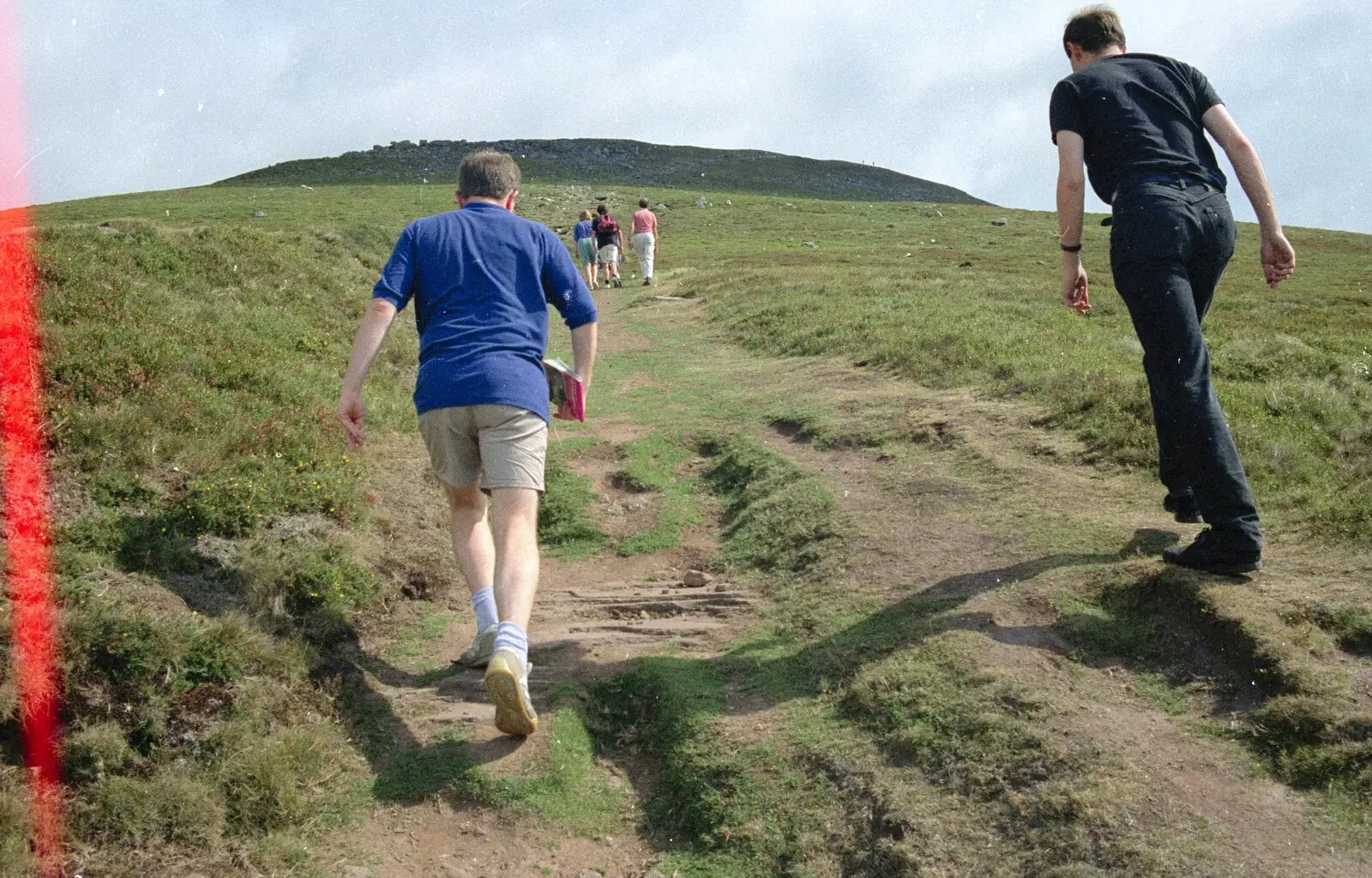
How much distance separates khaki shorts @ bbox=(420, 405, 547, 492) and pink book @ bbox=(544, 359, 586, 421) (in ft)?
1.13

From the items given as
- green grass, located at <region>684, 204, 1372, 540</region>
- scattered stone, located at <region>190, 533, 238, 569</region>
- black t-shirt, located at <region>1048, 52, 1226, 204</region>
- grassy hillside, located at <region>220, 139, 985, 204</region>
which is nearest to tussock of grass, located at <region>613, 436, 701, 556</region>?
green grass, located at <region>684, 204, 1372, 540</region>

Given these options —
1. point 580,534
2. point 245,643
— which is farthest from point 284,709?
point 580,534

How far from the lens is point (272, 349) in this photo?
997 cm

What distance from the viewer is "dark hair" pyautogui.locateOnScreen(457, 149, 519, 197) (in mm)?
5535

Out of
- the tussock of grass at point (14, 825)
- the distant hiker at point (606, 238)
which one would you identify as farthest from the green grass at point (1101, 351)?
the tussock of grass at point (14, 825)

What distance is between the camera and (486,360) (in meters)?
5.18

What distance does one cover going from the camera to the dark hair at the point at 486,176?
554cm

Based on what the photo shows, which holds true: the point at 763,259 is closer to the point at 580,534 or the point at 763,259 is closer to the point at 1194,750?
the point at 580,534

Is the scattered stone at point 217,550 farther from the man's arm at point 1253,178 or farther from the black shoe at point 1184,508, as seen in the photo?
the man's arm at point 1253,178

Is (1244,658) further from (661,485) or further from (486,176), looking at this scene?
(661,485)

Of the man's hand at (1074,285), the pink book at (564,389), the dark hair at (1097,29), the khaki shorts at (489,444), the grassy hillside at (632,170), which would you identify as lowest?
the khaki shorts at (489,444)

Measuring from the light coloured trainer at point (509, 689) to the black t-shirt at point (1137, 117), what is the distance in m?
3.86

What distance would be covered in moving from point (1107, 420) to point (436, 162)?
10139cm

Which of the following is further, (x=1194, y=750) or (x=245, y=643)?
(x=245, y=643)
